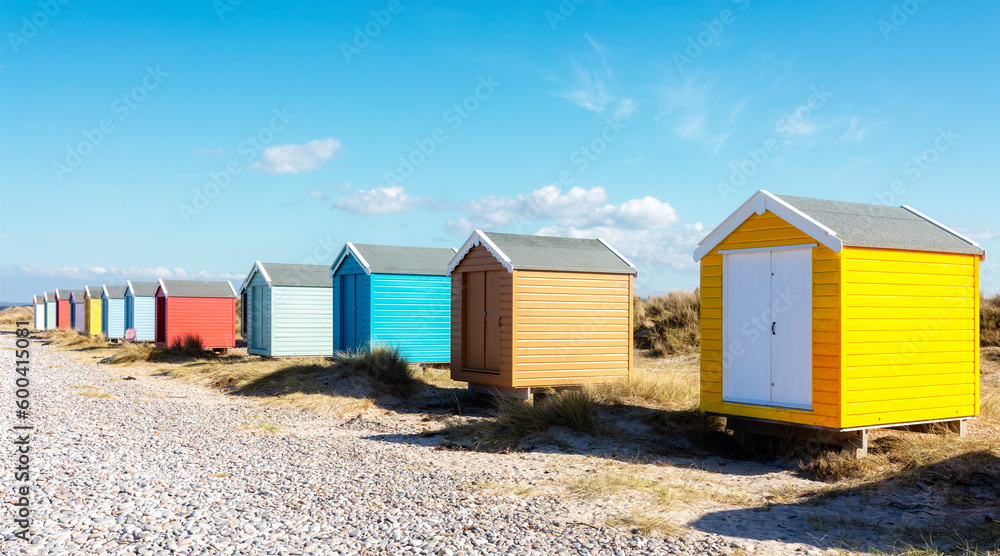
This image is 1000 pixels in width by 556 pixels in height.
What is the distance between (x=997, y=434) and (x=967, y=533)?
14.4 feet

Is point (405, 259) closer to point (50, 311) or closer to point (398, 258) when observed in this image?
point (398, 258)

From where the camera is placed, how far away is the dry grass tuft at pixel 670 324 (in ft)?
69.7

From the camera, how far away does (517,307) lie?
41.2 ft

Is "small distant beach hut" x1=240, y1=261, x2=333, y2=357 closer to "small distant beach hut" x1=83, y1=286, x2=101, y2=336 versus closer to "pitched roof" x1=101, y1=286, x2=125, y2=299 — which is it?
"pitched roof" x1=101, y1=286, x2=125, y2=299

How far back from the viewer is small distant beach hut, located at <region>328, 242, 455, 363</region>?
17.6 meters

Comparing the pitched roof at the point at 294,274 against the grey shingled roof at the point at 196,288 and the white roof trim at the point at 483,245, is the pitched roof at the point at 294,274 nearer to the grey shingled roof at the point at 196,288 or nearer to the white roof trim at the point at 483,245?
the grey shingled roof at the point at 196,288

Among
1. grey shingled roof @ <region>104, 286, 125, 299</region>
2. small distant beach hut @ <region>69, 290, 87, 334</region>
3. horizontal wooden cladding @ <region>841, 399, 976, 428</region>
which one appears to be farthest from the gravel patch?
small distant beach hut @ <region>69, 290, 87, 334</region>

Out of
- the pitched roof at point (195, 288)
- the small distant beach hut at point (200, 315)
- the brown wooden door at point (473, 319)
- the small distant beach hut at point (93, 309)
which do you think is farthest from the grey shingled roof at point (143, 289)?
the brown wooden door at point (473, 319)

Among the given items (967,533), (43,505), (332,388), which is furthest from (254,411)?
(967,533)

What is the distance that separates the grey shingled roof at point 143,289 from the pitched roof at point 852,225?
27275 mm

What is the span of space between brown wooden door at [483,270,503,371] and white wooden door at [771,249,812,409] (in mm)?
5055

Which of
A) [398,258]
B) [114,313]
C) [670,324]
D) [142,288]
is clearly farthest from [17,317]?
[670,324]

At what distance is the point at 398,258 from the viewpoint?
1822 centimetres

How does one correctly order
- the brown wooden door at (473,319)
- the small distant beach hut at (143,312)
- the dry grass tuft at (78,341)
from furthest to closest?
the dry grass tuft at (78,341)
the small distant beach hut at (143,312)
the brown wooden door at (473,319)
